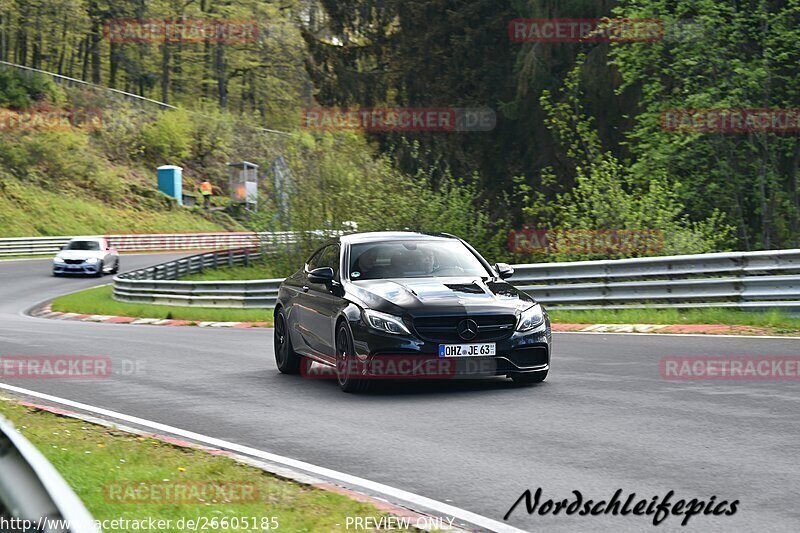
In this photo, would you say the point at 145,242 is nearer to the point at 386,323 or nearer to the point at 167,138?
the point at 167,138

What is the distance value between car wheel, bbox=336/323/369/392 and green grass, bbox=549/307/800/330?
279 inches

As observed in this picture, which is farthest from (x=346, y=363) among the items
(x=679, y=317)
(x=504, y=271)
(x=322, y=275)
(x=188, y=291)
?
(x=188, y=291)

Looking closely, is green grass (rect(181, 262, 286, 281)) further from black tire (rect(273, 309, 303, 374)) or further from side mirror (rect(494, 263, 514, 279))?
side mirror (rect(494, 263, 514, 279))

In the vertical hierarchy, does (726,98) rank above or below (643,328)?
above

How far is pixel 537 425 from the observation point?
9.54 meters

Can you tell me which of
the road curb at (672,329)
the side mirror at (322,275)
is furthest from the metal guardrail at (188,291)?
the side mirror at (322,275)

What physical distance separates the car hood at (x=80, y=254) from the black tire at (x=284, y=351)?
114ft

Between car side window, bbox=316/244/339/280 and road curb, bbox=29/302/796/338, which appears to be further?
road curb, bbox=29/302/796/338

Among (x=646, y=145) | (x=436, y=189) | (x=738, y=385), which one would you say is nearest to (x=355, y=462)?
(x=738, y=385)

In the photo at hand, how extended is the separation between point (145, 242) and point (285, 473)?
62.2 meters

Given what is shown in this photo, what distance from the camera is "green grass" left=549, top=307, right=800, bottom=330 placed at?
1678 cm

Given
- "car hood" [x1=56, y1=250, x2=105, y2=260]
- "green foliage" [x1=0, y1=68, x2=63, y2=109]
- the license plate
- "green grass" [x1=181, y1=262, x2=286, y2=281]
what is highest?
"green foliage" [x1=0, y1=68, x2=63, y2=109]

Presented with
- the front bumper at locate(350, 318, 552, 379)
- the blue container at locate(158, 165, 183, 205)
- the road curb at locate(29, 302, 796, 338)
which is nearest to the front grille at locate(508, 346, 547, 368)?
the front bumper at locate(350, 318, 552, 379)

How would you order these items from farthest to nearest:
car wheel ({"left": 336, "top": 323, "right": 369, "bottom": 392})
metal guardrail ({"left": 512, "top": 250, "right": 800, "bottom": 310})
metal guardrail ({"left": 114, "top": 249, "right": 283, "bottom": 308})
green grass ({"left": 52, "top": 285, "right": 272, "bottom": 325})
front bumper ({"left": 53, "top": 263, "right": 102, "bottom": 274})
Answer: front bumper ({"left": 53, "top": 263, "right": 102, "bottom": 274})
metal guardrail ({"left": 114, "top": 249, "right": 283, "bottom": 308})
green grass ({"left": 52, "top": 285, "right": 272, "bottom": 325})
metal guardrail ({"left": 512, "top": 250, "right": 800, "bottom": 310})
car wheel ({"left": 336, "top": 323, "right": 369, "bottom": 392})
